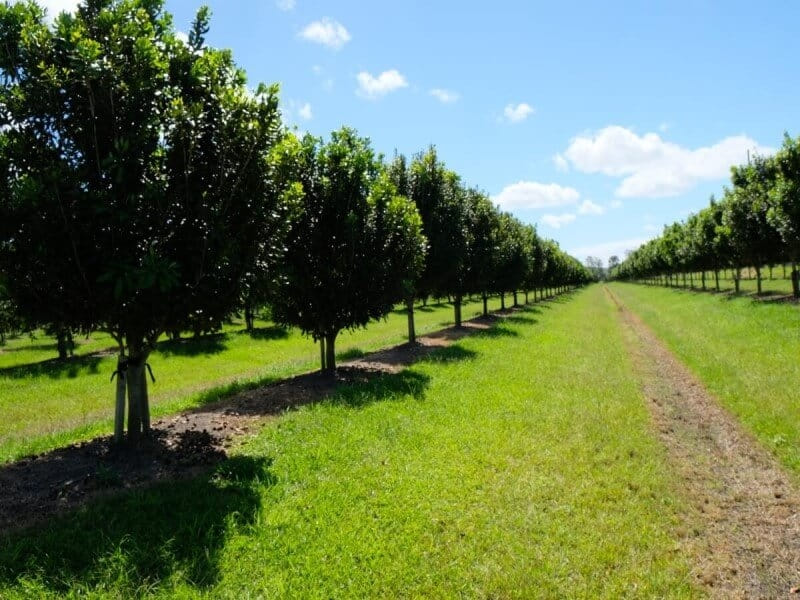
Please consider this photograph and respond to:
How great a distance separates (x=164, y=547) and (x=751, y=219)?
3946 cm

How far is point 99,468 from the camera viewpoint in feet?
24.8

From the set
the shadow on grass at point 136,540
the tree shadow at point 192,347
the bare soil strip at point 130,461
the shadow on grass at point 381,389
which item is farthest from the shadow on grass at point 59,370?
the shadow on grass at point 136,540

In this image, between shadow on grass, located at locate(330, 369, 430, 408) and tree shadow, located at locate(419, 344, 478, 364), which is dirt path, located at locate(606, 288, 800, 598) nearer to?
shadow on grass, located at locate(330, 369, 430, 408)

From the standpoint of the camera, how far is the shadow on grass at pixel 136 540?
5035 mm

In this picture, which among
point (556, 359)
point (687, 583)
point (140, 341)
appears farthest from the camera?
point (556, 359)

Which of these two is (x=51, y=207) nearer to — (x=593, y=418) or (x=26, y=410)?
(x=593, y=418)

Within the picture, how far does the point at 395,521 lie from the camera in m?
6.28

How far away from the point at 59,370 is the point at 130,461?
54.6ft

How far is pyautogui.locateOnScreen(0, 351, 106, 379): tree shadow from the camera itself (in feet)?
66.9

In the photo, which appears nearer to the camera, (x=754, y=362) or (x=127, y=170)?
(x=127, y=170)

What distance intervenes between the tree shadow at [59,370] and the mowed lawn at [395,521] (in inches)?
599

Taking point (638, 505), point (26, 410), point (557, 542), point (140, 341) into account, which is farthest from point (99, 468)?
point (26, 410)

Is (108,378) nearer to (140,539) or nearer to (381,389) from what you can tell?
(381,389)

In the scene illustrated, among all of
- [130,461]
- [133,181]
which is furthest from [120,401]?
[133,181]
